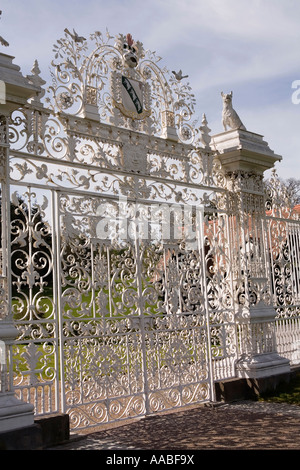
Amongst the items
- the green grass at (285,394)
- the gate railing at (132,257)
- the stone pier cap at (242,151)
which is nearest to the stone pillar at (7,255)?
the gate railing at (132,257)

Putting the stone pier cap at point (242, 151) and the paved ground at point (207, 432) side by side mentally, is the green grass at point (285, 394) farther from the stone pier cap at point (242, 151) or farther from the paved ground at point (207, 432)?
the stone pier cap at point (242, 151)

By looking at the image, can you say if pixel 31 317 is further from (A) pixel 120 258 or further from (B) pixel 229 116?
(B) pixel 229 116

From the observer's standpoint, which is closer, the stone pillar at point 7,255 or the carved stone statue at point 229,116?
the stone pillar at point 7,255

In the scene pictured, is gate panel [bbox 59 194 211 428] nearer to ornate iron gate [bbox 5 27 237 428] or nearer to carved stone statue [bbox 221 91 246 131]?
ornate iron gate [bbox 5 27 237 428]

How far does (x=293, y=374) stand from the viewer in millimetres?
6688

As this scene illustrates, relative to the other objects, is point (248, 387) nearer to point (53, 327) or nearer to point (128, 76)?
point (53, 327)

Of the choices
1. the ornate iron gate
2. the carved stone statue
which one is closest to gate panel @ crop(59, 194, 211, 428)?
the ornate iron gate

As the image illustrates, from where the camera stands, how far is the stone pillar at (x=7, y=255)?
3.84m

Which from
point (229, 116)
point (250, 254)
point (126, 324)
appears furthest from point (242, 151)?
point (126, 324)

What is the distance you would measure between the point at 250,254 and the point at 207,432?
8.62ft

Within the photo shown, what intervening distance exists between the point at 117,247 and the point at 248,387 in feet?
8.00

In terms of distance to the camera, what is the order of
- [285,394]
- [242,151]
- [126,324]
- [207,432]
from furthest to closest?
1. [242,151]
2. [285,394]
3. [126,324]
4. [207,432]

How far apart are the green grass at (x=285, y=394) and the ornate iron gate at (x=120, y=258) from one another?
516 millimetres

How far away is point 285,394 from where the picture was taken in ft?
19.7
